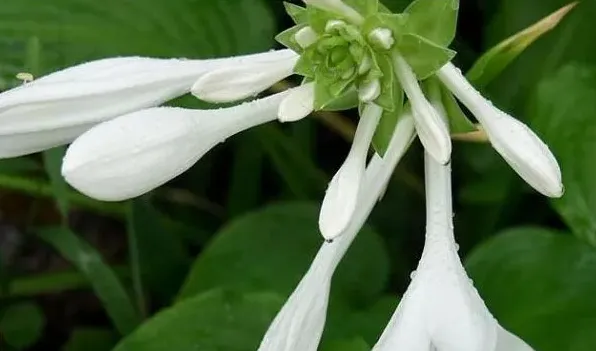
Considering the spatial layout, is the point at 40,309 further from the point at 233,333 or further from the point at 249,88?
the point at 249,88

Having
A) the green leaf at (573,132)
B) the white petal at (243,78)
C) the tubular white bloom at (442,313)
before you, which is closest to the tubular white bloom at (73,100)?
the white petal at (243,78)

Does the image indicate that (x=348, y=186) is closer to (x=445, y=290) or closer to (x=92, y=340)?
(x=445, y=290)

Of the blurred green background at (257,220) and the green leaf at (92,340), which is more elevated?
the blurred green background at (257,220)

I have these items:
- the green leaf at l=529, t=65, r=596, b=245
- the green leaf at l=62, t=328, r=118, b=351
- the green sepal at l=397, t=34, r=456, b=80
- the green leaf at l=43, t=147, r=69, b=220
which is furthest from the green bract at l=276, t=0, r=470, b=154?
the green leaf at l=62, t=328, r=118, b=351

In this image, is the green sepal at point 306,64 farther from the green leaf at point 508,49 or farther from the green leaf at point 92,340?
the green leaf at point 92,340

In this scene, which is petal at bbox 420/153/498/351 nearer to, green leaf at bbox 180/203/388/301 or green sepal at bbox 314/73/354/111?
green sepal at bbox 314/73/354/111

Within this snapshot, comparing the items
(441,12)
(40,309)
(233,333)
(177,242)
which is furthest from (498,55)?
(40,309)

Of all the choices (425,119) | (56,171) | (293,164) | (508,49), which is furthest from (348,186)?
(293,164)
